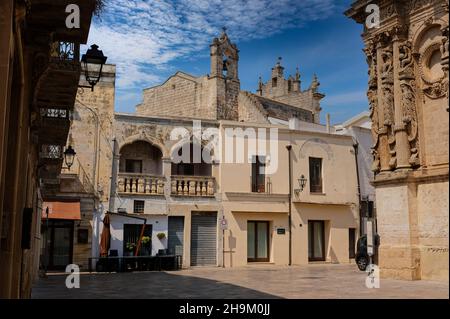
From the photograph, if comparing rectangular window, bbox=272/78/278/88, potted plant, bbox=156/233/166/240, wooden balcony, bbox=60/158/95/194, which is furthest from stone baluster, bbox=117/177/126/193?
rectangular window, bbox=272/78/278/88

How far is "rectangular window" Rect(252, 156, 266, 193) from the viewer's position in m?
26.0

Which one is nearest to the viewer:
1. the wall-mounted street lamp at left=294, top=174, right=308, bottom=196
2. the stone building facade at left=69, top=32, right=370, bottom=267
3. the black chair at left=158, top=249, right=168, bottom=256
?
the black chair at left=158, top=249, right=168, bottom=256

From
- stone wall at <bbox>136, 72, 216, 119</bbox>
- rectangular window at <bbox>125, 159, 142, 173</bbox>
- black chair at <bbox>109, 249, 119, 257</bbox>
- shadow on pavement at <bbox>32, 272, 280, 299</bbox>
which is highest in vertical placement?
stone wall at <bbox>136, 72, 216, 119</bbox>

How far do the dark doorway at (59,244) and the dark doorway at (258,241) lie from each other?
29.0 feet

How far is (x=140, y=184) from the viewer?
23.9 metres

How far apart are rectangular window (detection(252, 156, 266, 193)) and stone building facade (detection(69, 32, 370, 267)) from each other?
0.05 m

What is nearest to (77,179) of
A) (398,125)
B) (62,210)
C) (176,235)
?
(62,210)

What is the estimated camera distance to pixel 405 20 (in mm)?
11984

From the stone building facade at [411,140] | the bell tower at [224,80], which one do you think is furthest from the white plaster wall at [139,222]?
the stone building facade at [411,140]

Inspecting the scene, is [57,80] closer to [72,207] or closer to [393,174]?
[393,174]

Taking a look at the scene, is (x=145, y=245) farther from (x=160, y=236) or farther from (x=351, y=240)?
(x=351, y=240)

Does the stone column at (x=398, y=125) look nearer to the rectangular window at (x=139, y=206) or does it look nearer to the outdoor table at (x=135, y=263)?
the outdoor table at (x=135, y=263)

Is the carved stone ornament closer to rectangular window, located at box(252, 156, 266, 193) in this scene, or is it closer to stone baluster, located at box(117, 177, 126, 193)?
rectangular window, located at box(252, 156, 266, 193)

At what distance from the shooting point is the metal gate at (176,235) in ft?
78.3
